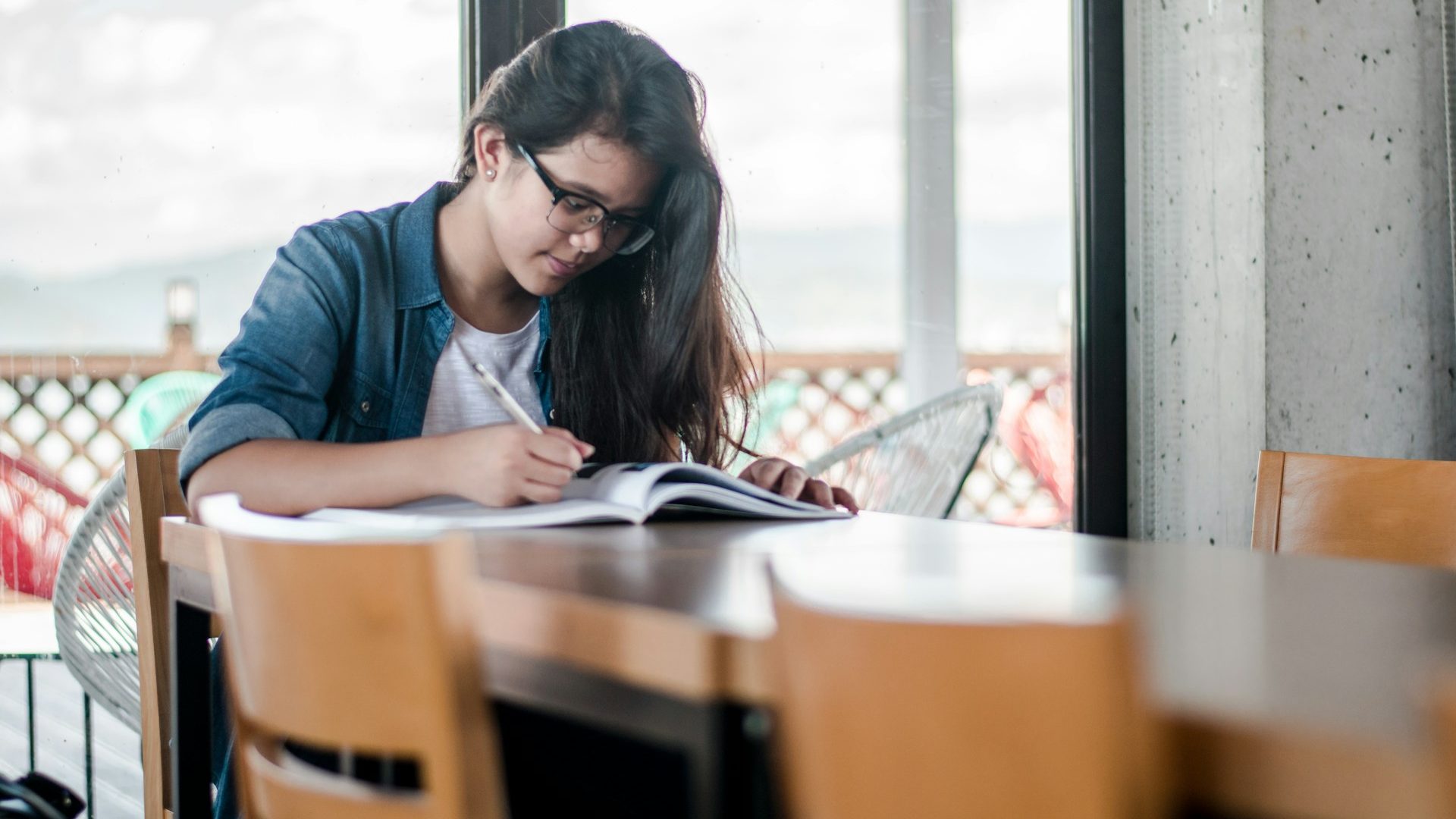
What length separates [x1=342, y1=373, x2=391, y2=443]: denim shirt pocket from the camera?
4.59ft

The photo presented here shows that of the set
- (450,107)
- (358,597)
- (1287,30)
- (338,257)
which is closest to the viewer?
(358,597)

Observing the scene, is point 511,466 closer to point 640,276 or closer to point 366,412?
point 366,412

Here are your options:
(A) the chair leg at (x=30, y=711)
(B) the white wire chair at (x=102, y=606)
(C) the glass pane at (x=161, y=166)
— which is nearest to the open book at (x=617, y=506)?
(B) the white wire chair at (x=102, y=606)

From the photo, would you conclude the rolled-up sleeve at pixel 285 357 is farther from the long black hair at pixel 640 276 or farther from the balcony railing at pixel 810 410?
the balcony railing at pixel 810 410

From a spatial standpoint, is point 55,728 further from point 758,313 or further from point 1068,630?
point 1068,630

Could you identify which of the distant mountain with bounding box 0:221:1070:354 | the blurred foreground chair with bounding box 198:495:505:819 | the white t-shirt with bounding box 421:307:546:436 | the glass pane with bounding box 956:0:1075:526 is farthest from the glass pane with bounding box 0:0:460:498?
the blurred foreground chair with bounding box 198:495:505:819

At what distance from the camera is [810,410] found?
231cm

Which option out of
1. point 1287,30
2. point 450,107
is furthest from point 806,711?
point 1287,30

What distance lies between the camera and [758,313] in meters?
2.23

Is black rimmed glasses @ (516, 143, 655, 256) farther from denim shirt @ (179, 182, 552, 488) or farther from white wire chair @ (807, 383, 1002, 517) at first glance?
white wire chair @ (807, 383, 1002, 517)

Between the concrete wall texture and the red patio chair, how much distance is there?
190 centimetres

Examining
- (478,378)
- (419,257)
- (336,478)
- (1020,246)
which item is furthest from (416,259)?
(1020,246)

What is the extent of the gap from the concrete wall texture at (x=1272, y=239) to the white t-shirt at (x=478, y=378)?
1359mm

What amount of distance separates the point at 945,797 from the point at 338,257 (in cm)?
114
